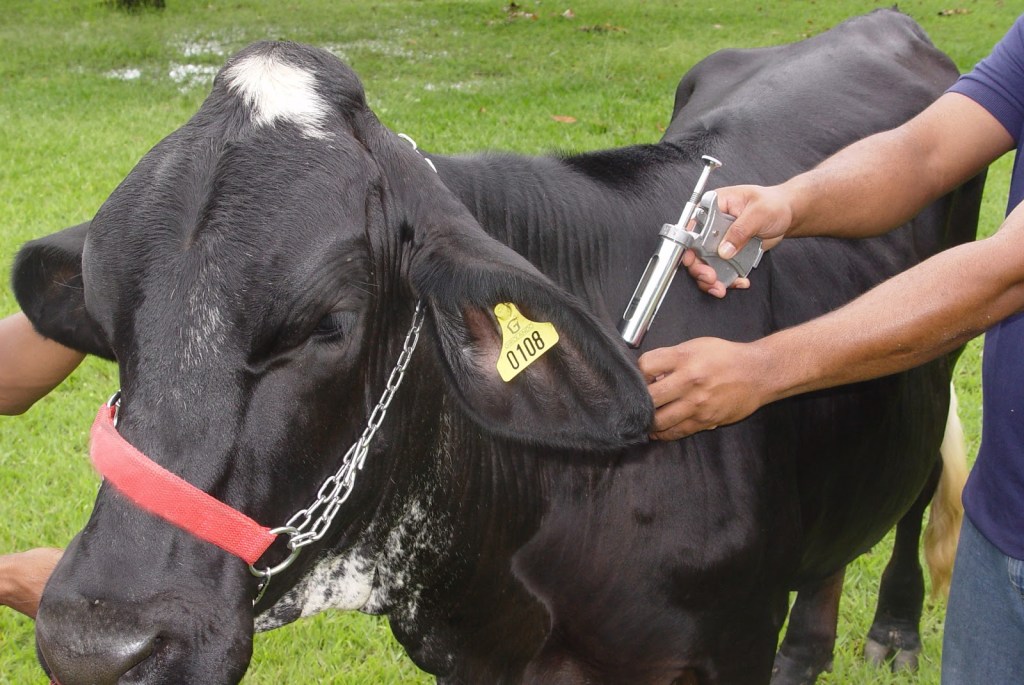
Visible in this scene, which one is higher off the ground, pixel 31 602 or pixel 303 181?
pixel 303 181

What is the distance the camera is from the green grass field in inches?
167

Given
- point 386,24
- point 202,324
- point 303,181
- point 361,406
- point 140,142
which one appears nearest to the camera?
point 202,324

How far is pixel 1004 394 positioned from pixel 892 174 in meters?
0.67

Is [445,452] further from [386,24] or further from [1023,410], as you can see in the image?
[386,24]

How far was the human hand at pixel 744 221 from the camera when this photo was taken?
8.30ft

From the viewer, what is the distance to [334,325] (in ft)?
6.45

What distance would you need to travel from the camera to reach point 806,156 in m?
3.29

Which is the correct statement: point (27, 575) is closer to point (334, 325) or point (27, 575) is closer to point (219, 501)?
point (219, 501)

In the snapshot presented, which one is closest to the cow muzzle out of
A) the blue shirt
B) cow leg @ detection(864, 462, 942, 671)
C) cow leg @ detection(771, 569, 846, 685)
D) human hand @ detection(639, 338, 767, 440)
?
human hand @ detection(639, 338, 767, 440)

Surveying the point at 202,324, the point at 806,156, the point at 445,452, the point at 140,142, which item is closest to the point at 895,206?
the point at 806,156

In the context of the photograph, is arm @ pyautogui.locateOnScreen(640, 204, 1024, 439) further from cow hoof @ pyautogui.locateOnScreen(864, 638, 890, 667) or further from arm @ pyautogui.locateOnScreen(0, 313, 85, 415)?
cow hoof @ pyautogui.locateOnScreen(864, 638, 890, 667)

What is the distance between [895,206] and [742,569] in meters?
0.97

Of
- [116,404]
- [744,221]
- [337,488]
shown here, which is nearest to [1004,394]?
[744,221]

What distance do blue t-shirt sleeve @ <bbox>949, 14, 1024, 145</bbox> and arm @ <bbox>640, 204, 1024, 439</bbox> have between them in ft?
1.81
